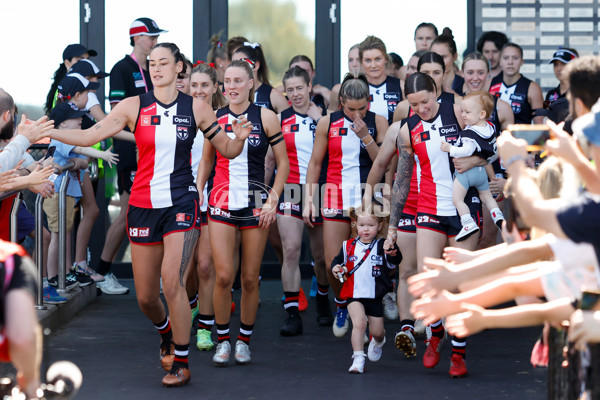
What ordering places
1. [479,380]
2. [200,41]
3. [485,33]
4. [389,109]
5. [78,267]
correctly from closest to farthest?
[479,380], [389,109], [78,267], [485,33], [200,41]

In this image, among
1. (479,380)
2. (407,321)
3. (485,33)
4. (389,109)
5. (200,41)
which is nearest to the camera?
(479,380)

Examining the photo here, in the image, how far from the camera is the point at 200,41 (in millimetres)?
11344

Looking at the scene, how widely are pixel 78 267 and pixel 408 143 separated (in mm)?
3908

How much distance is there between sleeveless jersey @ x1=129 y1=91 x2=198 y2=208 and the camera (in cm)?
668

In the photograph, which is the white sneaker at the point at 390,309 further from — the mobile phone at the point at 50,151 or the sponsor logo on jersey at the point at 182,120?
the mobile phone at the point at 50,151

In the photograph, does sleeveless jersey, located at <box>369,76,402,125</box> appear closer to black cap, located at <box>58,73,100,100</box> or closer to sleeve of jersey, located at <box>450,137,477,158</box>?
sleeve of jersey, located at <box>450,137,477,158</box>

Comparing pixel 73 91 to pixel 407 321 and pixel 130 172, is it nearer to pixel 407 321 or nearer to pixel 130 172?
pixel 130 172

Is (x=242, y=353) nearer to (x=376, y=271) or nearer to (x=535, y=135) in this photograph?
(x=376, y=271)

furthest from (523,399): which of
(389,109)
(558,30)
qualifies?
(558,30)

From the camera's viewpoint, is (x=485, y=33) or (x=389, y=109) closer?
(x=389, y=109)

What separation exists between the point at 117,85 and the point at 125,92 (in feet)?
0.35

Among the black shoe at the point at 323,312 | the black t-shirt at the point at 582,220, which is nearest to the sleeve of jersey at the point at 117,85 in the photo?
the black shoe at the point at 323,312

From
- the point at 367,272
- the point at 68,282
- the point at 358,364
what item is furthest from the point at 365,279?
the point at 68,282

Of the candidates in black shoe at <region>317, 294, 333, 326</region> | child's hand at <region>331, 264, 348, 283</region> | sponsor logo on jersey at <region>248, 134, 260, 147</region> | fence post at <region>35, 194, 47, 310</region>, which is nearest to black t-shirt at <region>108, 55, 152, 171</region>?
fence post at <region>35, 194, 47, 310</region>
